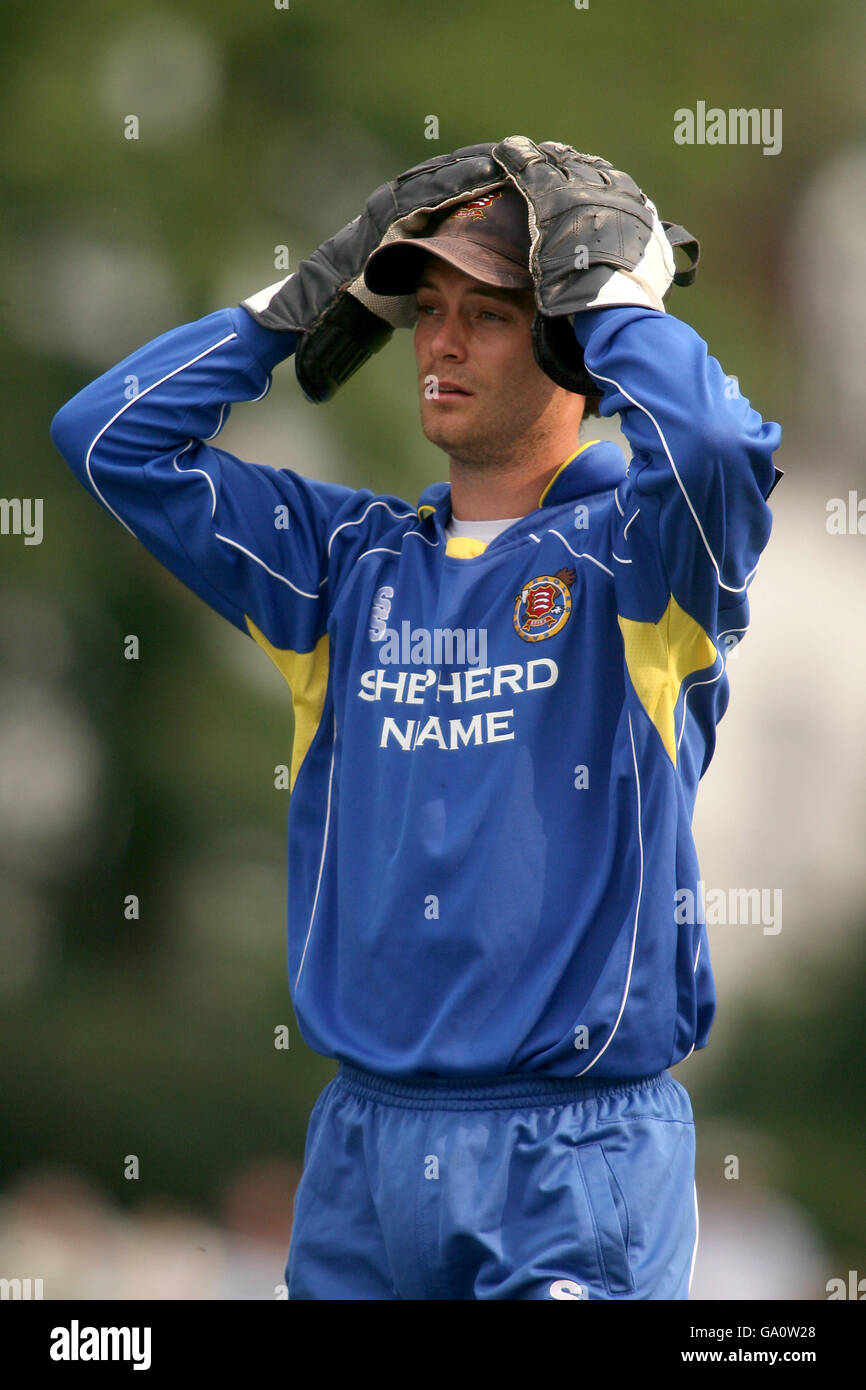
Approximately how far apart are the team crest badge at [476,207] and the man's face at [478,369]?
0.07 metres

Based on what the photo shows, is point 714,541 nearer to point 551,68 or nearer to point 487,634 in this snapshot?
point 487,634

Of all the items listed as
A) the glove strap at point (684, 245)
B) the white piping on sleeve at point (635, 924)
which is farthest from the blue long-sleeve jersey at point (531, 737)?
the glove strap at point (684, 245)

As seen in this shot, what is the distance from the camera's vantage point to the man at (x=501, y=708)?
1.94 metres

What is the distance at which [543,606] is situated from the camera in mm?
2092

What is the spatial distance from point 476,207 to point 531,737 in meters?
0.69

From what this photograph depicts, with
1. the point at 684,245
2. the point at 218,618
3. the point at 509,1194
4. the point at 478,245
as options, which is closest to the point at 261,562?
the point at 478,245

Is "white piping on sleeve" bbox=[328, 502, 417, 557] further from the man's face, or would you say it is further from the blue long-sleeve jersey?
the man's face

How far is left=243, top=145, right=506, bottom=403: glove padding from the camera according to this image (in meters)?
2.21

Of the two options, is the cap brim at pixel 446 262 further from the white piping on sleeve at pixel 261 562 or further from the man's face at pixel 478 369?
the white piping on sleeve at pixel 261 562

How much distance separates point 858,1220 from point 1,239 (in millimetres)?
3203
